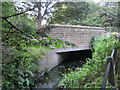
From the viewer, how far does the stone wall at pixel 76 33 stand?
4641mm

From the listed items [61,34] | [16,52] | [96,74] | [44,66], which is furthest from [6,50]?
[61,34]

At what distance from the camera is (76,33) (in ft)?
16.9

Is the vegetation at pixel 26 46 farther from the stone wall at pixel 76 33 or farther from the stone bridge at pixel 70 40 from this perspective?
the stone wall at pixel 76 33

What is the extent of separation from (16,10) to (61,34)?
3.37 metres

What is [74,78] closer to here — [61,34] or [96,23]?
[61,34]

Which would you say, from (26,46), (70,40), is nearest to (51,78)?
(70,40)

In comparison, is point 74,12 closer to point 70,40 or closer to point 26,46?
point 70,40

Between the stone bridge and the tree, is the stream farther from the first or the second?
the tree

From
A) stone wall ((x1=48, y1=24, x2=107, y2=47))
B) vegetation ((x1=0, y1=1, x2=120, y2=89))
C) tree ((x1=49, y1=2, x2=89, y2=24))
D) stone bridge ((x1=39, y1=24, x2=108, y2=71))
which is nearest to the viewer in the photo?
vegetation ((x1=0, y1=1, x2=120, y2=89))

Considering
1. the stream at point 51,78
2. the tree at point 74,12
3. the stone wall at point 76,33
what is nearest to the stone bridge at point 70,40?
the stone wall at point 76,33

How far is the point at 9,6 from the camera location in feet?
3.94

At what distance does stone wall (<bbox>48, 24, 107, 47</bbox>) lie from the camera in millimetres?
4641

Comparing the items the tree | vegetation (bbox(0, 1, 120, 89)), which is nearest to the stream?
vegetation (bbox(0, 1, 120, 89))

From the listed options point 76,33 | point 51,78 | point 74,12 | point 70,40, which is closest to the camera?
point 51,78
